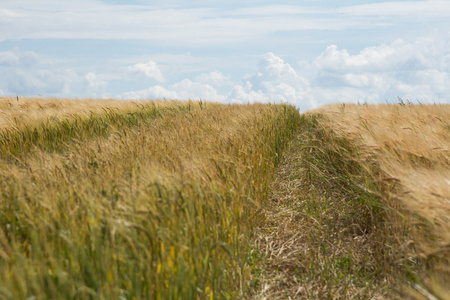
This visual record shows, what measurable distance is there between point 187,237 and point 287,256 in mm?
1311

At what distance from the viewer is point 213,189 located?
6.57 ft

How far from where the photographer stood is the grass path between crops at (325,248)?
231cm

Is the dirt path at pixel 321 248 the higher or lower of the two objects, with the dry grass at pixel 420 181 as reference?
lower

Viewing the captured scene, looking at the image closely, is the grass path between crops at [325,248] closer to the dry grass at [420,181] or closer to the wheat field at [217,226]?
the wheat field at [217,226]

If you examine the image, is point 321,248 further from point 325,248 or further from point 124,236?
point 124,236

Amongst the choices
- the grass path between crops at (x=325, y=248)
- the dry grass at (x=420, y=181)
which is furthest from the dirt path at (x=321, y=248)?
the dry grass at (x=420, y=181)

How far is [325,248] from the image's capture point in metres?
2.83

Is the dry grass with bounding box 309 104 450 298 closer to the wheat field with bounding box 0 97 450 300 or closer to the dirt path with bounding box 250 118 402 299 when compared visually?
the wheat field with bounding box 0 97 450 300

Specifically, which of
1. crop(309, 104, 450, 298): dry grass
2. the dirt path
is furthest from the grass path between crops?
crop(309, 104, 450, 298): dry grass

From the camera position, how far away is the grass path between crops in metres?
2.31

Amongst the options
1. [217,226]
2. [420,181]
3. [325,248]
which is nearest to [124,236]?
[217,226]

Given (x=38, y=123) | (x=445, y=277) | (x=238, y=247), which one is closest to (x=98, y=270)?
(x=238, y=247)

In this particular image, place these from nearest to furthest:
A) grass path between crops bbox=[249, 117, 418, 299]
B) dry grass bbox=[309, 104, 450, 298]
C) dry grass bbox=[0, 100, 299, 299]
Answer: dry grass bbox=[0, 100, 299, 299]
dry grass bbox=[309, 104, 450, 298]
grass path between crops bbox=[249, 117, 418, 299]

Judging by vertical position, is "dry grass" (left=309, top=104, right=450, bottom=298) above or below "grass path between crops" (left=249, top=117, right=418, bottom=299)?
above
